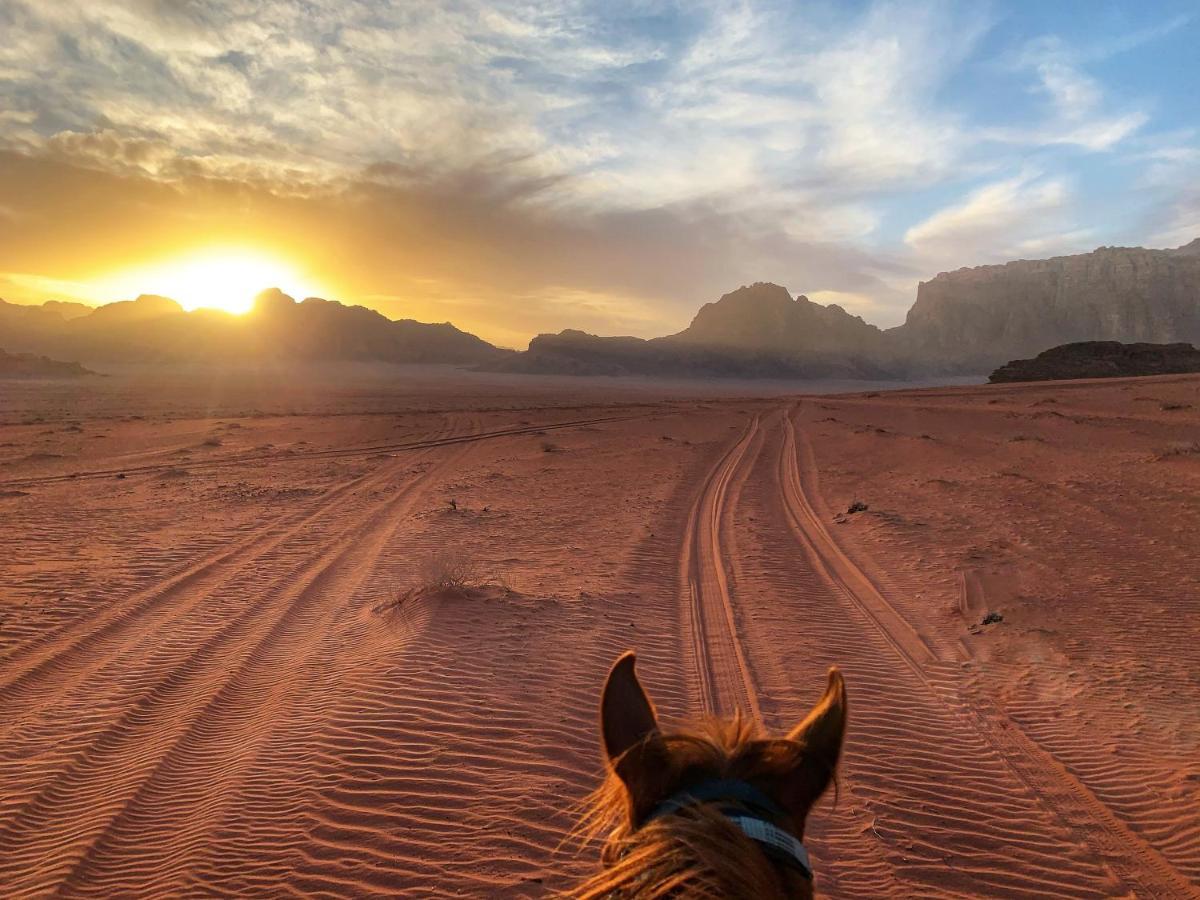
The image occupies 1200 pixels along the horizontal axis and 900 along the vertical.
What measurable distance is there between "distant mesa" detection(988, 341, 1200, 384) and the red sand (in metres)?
54.1

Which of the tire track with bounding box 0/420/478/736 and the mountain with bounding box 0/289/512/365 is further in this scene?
the mountain with bounding box 0/289/512/365

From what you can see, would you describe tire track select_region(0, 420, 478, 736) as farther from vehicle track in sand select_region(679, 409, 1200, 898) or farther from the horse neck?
the horse neck

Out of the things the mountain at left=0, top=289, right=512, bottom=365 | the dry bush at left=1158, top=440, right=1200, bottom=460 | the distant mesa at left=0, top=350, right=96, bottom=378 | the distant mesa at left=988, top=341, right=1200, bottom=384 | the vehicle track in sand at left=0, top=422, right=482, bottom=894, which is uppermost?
the mountain at left=0, top=289, right=512, bottom=365

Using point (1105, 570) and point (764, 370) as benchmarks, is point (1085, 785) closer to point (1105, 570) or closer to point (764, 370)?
point (1105, 570)

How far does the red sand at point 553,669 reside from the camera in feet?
12.3

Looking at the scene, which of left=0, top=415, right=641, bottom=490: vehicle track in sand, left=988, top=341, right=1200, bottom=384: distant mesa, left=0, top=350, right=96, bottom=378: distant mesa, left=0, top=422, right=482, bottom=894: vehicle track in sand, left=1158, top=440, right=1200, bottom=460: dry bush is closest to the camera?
left=0, top=422, right=482, bottom=894: vehicle track in sand

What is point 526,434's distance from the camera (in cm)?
2722

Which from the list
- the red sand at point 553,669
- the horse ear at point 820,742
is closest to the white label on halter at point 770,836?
the horse ear at point 820,742

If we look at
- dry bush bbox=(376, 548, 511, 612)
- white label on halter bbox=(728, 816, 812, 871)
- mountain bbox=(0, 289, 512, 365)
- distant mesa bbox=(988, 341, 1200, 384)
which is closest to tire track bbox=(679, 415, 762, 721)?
white label on halter bbox=(728, 816, 812, 871)

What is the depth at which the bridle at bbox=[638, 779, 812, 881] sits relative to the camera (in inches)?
45.8

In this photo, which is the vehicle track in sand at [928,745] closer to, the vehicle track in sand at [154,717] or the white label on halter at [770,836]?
the white label on halter at [770,836]

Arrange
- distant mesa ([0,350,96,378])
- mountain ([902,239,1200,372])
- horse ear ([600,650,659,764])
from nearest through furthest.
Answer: horse ear ([600,650,659,764]) → distant mesa ([0,350,96,378]) → mountain ([902,239,1200,372])

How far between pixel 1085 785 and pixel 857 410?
3447 cm

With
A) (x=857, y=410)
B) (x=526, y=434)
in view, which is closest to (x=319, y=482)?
(x=526, y=434)
